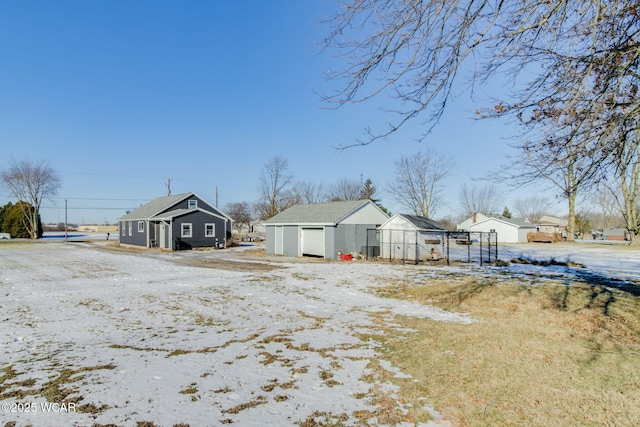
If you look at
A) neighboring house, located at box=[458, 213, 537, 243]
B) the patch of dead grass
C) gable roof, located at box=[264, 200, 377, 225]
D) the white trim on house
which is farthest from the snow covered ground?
Result: neighboring house, located at box=[458, 213, 537, 243]

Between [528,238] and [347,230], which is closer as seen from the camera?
[347,230]

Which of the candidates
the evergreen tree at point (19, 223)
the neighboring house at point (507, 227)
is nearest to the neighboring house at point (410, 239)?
the neighboring house at point (507, 227)

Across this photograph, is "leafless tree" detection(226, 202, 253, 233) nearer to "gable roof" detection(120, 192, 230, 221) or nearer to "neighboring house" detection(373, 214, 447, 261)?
"gable roof" detection(120, 192, 230, 221)

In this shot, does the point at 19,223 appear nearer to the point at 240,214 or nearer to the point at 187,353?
the point at 240,214

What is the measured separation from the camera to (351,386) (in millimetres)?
4078

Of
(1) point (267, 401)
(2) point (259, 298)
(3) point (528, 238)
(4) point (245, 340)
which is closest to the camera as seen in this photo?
(1) point (267, 401)

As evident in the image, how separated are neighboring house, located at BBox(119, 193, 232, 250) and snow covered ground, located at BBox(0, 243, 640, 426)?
1833 centimetres

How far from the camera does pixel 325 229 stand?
72.3 feet

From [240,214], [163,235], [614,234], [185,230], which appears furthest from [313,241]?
[614,234]

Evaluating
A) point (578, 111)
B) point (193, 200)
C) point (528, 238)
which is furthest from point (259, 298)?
point (528, 238)

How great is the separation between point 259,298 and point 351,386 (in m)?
5.83

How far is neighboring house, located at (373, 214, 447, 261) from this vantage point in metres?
19.6

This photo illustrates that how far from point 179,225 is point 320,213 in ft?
43.3

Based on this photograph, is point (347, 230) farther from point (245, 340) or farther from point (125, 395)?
point (125, 395)
